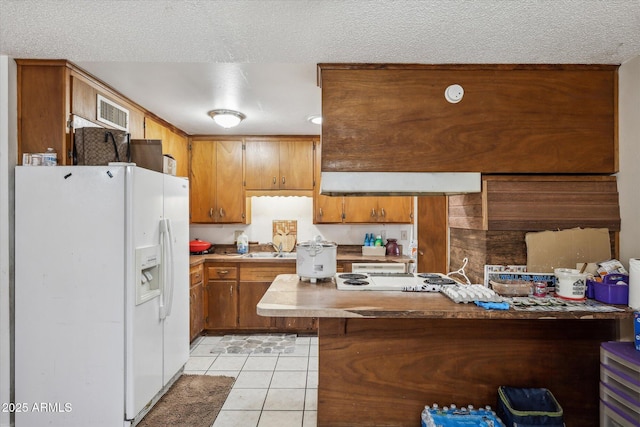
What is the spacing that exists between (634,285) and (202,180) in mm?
4103

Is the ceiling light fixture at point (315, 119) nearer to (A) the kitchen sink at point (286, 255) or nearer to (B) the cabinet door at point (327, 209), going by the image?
(B) the cabinet door at point (327, 209)

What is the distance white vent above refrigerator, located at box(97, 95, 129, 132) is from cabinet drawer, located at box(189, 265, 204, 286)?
62.1 inches

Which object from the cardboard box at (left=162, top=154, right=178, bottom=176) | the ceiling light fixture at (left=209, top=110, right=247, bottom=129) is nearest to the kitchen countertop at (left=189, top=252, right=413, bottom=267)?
the cardboard box at (left=162, top=154, right=178, bottom=176)

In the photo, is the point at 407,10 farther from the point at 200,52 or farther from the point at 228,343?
the point at 228,343

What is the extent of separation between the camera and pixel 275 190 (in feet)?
14.9

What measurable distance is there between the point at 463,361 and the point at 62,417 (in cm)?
248

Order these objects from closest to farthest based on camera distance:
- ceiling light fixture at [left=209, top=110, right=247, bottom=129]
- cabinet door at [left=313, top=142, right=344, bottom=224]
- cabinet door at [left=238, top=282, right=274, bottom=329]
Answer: ceiling light fixture at [left=209, top=110, right=247, bottom=129] < cabinet door at [left=238, top=282, right=274, bottom=329] < cabinet door at [left=313, top=142, right=344, bottom=224]

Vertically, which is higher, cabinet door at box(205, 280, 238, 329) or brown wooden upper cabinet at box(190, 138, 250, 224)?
brown wooden upper cabinet at box(190, 138, 250, 224)

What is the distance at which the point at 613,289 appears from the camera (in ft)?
6.61

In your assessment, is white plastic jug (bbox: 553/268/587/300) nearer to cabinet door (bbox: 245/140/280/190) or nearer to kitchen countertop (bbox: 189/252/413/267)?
kitchen countertop (bbox: 189/252/413/267)

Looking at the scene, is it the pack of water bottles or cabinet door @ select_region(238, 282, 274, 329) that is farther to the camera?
cabinet door @ select_region(238, 282, 274, 329)

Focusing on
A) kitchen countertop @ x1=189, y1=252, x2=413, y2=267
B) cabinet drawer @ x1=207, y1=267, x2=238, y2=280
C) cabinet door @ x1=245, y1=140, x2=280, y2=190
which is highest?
cabinet door @ x1=245, y1=140, x2=280, y2=190

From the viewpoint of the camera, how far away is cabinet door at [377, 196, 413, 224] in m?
4.52

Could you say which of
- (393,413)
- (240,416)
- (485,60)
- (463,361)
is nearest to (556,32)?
(485,60)
